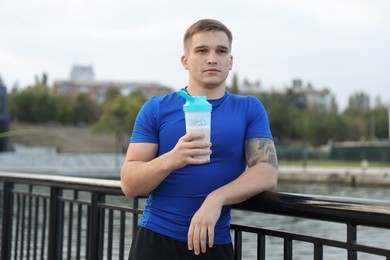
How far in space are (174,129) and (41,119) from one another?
341ft

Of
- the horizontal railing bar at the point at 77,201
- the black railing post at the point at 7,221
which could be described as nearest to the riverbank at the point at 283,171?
the black railing post at the point at 7,221

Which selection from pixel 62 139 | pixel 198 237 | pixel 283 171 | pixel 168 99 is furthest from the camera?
pixel 62 139

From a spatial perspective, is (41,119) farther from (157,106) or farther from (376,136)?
(157,106)

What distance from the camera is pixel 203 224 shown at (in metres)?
2.09

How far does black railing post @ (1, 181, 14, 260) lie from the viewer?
15.9 ft

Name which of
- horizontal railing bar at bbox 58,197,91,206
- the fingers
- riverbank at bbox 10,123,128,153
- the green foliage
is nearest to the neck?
the fingers

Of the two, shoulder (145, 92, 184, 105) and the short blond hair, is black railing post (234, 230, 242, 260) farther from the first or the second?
the short blond hair

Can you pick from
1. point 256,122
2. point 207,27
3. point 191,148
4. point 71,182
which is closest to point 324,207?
point 256,122

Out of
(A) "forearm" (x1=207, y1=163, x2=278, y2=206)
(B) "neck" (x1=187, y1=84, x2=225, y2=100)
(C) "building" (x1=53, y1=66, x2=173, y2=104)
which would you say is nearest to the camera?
(A) "forearm" (x1=207, y1=163, x2=278, y2=206)

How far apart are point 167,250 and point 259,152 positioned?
1.63 ft

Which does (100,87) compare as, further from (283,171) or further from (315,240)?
(315,240)

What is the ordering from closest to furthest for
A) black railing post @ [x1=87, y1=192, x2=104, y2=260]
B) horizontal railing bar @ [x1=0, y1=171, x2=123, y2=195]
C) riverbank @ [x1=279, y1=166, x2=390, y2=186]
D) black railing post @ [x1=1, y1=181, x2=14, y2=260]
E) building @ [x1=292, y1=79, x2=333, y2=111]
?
1. horizontal railing bar @ [x1=0, y1=171, x2=123, y2=195]
2. black railing post @ [x1=87, y1=192, x2=104, y2=260]
3. black railing post @ [x1=1, y1=181, x2=14, y2=260]
4. riverbank @ [x1=279, y1=166, x2=390, y2=186]
5. building @ [x1=292, y1=79, x2=333, y2=111]

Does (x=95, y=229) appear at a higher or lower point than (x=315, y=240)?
lower

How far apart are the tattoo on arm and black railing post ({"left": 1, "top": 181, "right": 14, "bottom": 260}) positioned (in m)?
3.06
